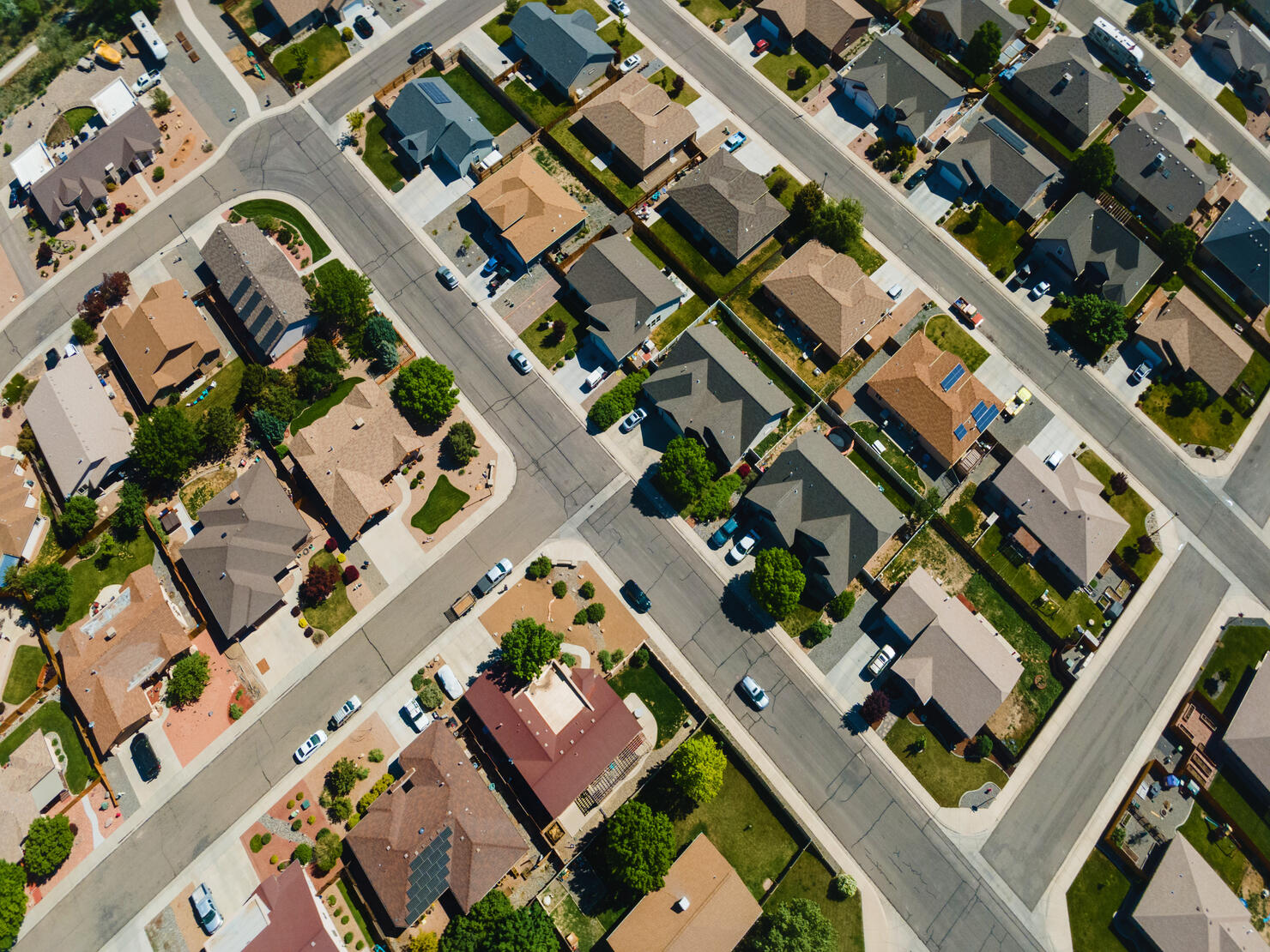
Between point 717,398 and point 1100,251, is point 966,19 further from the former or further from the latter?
point 717,398

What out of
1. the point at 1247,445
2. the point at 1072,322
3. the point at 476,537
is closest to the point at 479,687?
the point at 476,537

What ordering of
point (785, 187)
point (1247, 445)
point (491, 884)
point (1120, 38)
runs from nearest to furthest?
1. point (491, 884)
2. point (1247, 445)
3. point (785, 187)
4. point (1120, 38)

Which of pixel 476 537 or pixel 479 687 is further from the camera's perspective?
pixel 476 537

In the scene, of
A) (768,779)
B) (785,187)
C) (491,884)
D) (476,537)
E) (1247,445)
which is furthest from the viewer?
(785,187)

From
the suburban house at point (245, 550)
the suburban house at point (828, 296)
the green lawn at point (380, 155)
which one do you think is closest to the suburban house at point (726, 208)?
the suburban house at point (828, 296)

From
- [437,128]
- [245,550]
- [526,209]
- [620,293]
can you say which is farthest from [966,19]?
[245,550]

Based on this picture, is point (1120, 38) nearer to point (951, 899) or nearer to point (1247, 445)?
point (1247, 445)

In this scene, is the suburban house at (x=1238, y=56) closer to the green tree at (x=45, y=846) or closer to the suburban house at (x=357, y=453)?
the suburban house at (x=357, y=453)
